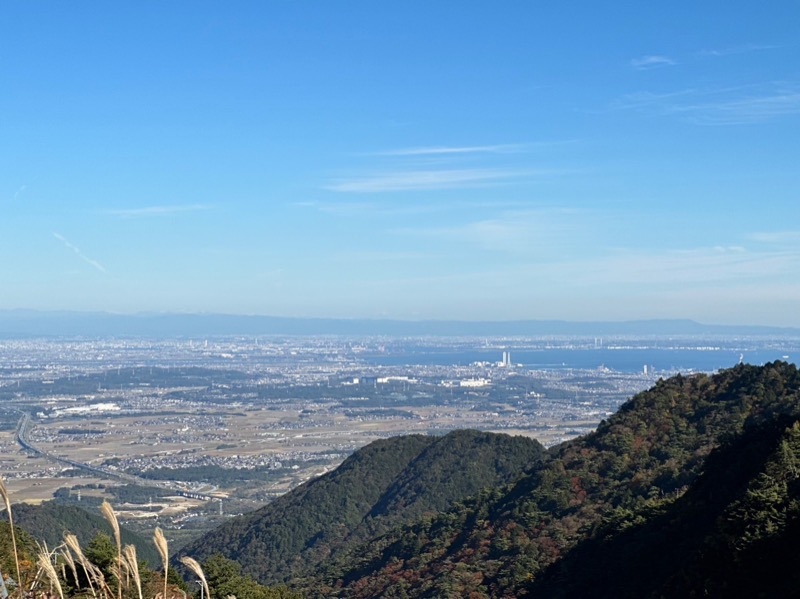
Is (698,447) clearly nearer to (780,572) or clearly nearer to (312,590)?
(312,590)

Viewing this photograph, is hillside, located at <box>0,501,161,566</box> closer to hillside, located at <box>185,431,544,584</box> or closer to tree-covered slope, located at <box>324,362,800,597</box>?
hillside, located at <box>185,431,544,584</box>

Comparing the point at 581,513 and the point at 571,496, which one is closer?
the point at 581,513

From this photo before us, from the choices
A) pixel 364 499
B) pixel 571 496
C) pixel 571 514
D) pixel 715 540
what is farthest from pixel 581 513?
pixel 364 499

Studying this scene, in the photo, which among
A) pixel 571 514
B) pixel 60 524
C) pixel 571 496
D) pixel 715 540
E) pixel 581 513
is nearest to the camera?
pixel 715 540

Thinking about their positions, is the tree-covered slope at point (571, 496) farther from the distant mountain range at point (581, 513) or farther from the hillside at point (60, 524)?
the hillside at point (60, 524)

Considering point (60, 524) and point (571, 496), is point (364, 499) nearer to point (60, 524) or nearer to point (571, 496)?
point (60, 524)

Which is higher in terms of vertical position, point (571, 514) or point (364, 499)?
point (571, 514)
